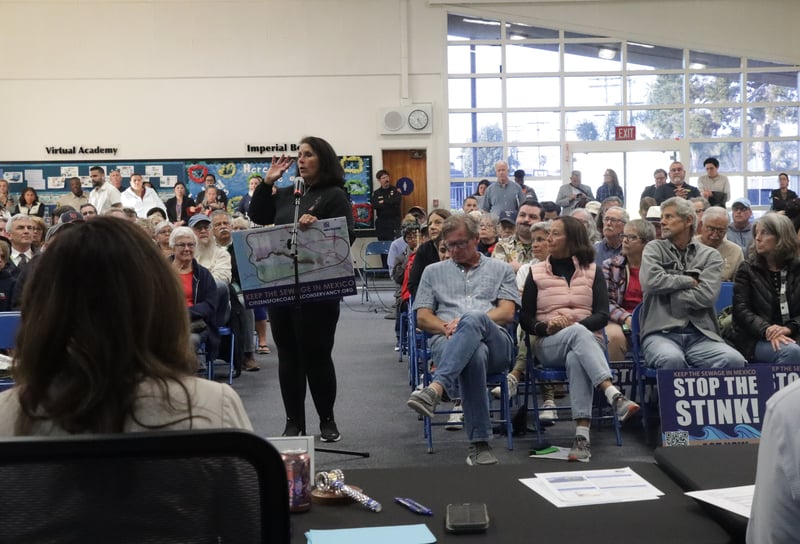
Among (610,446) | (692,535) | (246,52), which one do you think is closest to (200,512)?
(692,535)

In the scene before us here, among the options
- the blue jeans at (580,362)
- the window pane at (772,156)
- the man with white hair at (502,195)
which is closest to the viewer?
the blue jeans at (580,362)

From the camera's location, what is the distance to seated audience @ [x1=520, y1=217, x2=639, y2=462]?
444 centimetres

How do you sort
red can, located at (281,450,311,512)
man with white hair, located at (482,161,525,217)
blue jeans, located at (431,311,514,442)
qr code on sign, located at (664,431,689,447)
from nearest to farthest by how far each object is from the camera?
red can, located at (281,450,311,512) < qr code on sign, located at (664,431,689,447) < blue jeans, located at (431,311,514,442) < man with white hair, located at (482,161,525,217)

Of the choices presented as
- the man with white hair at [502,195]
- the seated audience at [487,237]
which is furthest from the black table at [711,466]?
the man with white hair at [502,195]

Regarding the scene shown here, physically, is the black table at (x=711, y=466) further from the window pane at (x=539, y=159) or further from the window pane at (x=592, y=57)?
the window pane at (x=592, y=57)

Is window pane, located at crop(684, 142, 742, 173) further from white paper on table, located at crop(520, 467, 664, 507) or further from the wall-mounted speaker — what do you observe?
white paper on table, located at crop(520, 467, 664, 507)

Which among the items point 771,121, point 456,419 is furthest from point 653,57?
point 456,419

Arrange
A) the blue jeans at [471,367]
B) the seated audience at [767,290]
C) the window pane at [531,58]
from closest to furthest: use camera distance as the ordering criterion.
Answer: the blue jeans at [471,367] < the seated audience at [767,290] < the window pane at [531,58]

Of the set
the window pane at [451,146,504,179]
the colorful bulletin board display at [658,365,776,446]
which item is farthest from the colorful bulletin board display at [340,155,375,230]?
the colorful bulletin board display at [658,365,776,446]

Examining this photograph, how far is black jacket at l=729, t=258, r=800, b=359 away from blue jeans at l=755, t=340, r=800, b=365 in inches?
1.6

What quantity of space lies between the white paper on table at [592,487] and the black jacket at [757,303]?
278 cm

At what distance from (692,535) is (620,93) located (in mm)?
14113

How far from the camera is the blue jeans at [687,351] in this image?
4531 millimetres

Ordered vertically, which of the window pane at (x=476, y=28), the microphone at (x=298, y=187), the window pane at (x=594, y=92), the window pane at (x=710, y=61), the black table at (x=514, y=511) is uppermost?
the window pane at (x=476, y=28)
